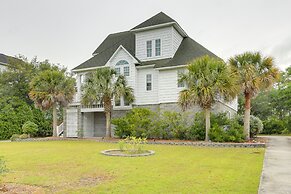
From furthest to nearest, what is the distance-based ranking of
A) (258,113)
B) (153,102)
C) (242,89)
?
(258,113)
(153,102)
(242,89)

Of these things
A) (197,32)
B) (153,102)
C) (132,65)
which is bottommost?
(153,102)

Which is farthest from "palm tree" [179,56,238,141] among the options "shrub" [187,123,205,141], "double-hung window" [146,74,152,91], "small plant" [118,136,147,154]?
"double-hung window" [146,74,152,91]

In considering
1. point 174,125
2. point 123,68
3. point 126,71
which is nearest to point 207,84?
point 174,125

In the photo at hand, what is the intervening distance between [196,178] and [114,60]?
64.4 ft

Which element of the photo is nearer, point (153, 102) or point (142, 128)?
point (142, 128)

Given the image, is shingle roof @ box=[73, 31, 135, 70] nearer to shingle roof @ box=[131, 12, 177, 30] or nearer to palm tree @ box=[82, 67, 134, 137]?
shingle roof @ box=[131, 12, 177, 30]

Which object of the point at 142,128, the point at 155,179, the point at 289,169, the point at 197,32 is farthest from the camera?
the point at 197,32

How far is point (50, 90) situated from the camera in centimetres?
2577

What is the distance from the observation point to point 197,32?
3158 cm

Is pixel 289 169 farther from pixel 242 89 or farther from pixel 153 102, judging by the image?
pixel 153 102

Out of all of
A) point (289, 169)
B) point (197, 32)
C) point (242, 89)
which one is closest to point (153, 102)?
point (242, 89)

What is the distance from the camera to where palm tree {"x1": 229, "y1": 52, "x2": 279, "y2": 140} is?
720 inches

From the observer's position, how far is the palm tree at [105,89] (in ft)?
74.6

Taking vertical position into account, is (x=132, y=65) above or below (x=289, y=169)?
above
